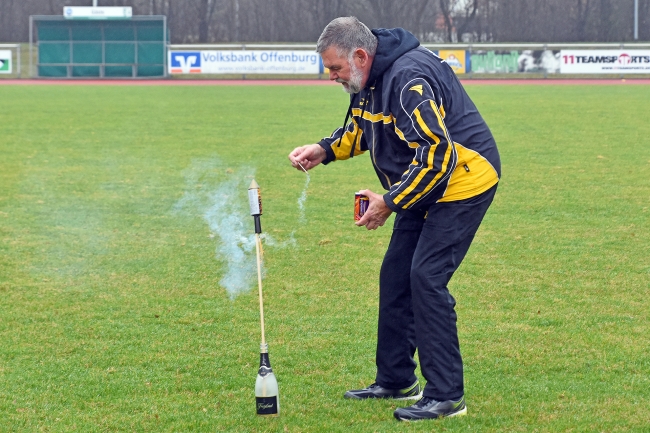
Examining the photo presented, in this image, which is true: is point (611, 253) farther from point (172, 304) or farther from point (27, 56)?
point (27, 56)

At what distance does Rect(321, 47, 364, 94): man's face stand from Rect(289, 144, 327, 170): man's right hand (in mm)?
707

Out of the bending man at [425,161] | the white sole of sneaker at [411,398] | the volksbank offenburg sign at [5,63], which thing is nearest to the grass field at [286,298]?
the white sole of sneaker at [411,398]

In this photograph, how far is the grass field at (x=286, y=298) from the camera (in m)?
4.62

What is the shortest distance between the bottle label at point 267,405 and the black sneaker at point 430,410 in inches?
23.3

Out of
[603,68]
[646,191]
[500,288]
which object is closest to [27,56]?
[603,68]

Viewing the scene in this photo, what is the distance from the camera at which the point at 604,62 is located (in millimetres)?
39906

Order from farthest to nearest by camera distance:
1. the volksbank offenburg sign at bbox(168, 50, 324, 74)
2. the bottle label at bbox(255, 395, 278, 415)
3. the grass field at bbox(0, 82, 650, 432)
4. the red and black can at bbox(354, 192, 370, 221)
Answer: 1. the volksbank offenburg sign at bbox(168, 50, 324, 74)
2. the grass field at bbox(0, 82, 650, 432)
3. the bottle label at bbox(255, 395, 278, 415)
4. the red and black can at bbox(354, 192, 370, 221)

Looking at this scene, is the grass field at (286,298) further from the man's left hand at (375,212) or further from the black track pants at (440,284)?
the man's left hand at (375,212)

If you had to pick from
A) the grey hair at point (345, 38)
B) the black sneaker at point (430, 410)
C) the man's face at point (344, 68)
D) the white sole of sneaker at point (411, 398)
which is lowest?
the white sole of sneaker at point (411, 398)

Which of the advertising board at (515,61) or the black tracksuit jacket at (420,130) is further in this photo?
the advertising board at (515,61)

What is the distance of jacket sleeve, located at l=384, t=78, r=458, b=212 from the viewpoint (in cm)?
402

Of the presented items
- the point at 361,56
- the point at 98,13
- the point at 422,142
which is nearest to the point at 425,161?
the point at 422,142

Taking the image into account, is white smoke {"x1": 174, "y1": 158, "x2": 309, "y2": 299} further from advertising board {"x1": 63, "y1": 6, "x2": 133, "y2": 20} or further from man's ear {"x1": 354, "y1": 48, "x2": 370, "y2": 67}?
advertising board {"x1": 63, "y1": 6, "x2": 133, "y2": 20}

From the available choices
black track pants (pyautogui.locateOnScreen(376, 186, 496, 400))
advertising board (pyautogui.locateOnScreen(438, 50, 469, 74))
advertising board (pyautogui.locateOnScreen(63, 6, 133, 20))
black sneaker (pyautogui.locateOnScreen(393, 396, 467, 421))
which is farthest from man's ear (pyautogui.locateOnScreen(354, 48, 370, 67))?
advertising board (pyautogui.locateOnScreen(63, 6, 133, 20))
